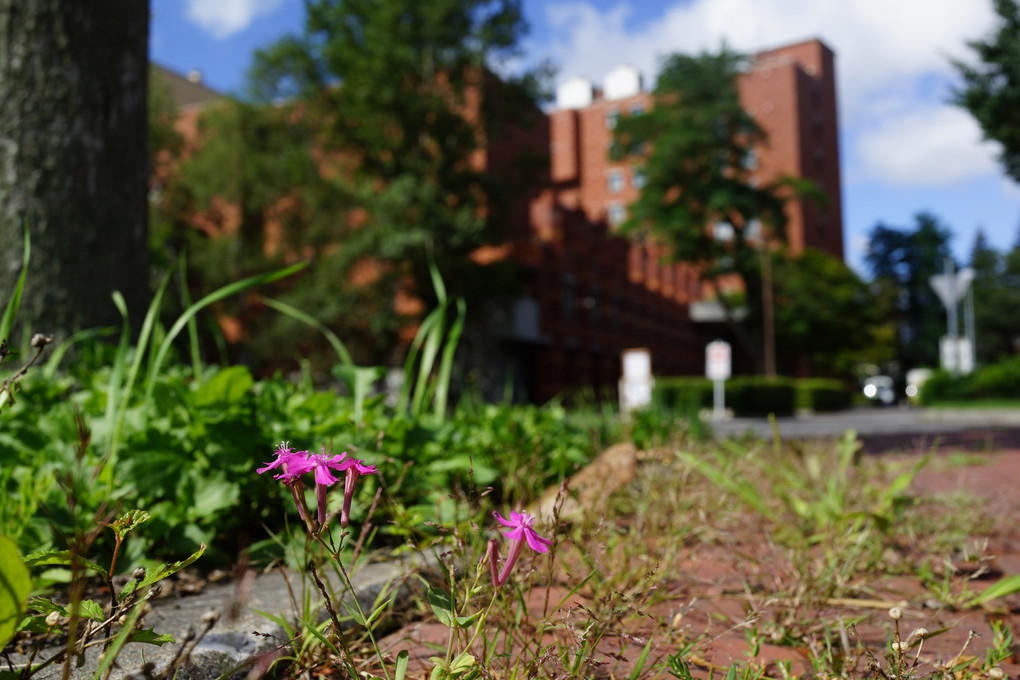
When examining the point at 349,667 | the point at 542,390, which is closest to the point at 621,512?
the point at 349,667

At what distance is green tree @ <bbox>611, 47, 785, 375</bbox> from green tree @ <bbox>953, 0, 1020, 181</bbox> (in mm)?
19190

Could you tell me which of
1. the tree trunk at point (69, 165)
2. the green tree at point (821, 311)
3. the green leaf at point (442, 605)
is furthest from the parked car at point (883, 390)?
the green leaf at point (442, 605)

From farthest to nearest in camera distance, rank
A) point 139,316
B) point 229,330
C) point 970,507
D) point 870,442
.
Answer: point 229,330 < point 870,442 < point 139,316 < point 970,507

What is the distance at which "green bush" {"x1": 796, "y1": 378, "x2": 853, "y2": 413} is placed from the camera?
32.0 metres

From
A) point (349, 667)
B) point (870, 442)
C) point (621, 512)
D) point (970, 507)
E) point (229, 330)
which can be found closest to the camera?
point (349, 667)

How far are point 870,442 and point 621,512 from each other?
21.0ft

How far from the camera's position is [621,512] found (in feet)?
8.68

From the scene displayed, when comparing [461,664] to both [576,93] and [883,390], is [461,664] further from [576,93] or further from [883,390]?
[883,390]

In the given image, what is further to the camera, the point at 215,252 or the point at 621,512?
the point at 215,252

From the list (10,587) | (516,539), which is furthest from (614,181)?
(10,587)

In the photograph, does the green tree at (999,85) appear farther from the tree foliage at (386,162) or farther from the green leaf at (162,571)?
the green leaf at (162,571)

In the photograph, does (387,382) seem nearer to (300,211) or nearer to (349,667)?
(300,211)

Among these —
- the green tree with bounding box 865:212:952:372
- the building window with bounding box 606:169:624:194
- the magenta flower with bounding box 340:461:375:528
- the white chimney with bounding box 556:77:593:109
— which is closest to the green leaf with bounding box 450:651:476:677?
the magenta flower with bounding box 340:461:375:528

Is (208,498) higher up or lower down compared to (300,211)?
lower down
